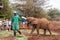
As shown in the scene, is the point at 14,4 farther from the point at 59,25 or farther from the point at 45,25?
the point at 45,25

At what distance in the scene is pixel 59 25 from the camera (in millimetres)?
27391

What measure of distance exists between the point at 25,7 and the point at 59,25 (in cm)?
1317

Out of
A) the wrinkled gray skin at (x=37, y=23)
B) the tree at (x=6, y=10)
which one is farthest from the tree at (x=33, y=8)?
the wrinkled gray skin at (x=37, y=23)

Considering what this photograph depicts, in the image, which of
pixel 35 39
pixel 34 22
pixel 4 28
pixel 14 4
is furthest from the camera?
pixel 14 4

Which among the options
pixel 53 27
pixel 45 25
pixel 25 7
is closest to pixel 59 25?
pixel 53 27

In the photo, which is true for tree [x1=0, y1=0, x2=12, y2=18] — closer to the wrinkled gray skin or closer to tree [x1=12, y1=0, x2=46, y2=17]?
tree [x1=12, y1=0, x2=46, y2=17]

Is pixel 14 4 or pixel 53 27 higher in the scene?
pixel 14 4

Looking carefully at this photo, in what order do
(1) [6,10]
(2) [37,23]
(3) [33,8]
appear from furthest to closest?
(3) [33,8] < (1) [6,10] < (2) [37,23]

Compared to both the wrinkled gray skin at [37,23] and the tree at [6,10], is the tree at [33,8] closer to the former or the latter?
the tree at [6,10]

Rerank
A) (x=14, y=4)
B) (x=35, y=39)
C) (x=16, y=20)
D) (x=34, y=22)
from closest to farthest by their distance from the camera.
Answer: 1. (x=35, y=39)
2. (x=16, y=20)
3. (x=34, y=22)
4. (x=14, y=4)

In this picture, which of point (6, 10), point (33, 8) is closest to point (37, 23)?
point (6, 10)

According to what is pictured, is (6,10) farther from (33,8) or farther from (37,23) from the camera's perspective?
(37,23)

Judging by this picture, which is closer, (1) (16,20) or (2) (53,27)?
(1) (16,20)

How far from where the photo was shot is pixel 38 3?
40.9 m
